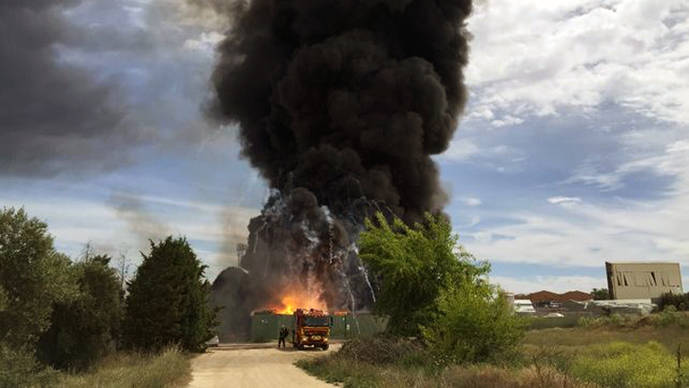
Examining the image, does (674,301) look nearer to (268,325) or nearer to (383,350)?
(268,325)

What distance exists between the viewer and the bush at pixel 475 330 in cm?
2009

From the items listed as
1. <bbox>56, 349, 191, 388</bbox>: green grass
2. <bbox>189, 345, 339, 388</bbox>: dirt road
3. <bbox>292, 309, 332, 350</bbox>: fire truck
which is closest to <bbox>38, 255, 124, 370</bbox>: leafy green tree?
<bbox>56, 349, 191, 388</bbox>: green grass

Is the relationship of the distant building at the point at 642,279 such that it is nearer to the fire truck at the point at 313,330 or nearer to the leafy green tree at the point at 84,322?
the fire truck at the point at 313,330

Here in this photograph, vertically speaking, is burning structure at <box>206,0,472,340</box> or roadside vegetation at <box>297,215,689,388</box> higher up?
burning structure at <box>206,0,472,340</box>

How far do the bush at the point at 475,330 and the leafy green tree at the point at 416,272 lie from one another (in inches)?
123

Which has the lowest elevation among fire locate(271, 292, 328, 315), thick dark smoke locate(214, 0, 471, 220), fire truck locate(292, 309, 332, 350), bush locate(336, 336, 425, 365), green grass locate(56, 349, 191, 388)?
green grass locate(56, 349, 191, 388)

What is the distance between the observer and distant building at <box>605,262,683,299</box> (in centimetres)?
8481

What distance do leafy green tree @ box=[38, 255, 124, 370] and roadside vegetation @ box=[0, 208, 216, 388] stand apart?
4 cm

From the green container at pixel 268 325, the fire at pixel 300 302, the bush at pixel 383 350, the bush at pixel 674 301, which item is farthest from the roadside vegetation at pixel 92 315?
the bush at pixel 674 301

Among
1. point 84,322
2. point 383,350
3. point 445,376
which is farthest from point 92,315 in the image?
point 445,376

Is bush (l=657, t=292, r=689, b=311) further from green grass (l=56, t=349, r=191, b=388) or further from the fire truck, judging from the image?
green grass (l=56, t=349, r=191, b=388)

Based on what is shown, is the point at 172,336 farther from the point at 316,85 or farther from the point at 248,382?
the point at 316,85

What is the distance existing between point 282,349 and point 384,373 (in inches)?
834

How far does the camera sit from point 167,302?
30.3 metres
